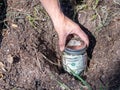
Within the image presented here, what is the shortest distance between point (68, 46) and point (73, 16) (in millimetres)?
327

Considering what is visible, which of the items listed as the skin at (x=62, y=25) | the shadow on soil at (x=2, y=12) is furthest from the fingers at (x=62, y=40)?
the shadow on soil at (x=2, y=12)

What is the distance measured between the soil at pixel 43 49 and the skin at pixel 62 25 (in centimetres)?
15

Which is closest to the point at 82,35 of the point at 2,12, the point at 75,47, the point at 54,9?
the point at 75,47

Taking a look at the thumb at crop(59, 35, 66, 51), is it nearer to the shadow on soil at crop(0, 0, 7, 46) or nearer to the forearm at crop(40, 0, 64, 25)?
the forearm at crop(40, 0, 64, 25)

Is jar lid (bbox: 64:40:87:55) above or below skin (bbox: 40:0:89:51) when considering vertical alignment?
below

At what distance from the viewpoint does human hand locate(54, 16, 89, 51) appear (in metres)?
2.36

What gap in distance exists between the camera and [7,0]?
268cm

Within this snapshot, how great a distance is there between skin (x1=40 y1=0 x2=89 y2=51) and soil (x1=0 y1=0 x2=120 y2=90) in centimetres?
15

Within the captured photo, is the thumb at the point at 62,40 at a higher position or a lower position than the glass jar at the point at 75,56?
higher

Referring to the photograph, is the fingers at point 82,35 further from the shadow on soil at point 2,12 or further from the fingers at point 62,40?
the shadow on soil at point 2,12

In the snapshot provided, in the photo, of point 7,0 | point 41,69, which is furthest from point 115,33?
point 7,0

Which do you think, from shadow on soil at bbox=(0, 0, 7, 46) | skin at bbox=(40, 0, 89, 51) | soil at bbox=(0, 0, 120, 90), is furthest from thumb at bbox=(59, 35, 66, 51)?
shadow on soil at bbox=(0, 0, 7, 46)

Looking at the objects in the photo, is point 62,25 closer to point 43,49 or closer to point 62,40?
point 62,40

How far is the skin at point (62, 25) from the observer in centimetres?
234
